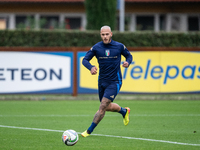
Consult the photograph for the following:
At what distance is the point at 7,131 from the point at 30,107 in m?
5.21

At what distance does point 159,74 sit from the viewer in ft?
56.5

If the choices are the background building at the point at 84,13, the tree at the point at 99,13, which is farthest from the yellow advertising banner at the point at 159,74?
the background building at the point at 84,13

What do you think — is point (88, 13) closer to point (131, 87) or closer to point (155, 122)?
point (131, 87)

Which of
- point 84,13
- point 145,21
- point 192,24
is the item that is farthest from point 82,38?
point 192,24

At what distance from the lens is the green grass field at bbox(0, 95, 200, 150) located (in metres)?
7.68

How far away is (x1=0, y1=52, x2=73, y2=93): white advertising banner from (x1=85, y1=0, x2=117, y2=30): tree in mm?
7220

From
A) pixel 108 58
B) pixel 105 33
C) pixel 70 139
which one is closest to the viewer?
pixel 70 139

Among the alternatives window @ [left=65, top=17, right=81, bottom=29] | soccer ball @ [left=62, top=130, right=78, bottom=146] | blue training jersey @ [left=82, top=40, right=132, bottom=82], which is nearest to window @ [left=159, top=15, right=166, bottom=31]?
window @ [left=65, top=17, right=81, bottom=29]

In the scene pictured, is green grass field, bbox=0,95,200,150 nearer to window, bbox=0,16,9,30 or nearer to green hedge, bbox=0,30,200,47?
green hedge, bbox=0,30,200,47

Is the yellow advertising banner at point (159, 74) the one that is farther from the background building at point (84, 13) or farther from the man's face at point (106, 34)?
the background building at point (84, 13)

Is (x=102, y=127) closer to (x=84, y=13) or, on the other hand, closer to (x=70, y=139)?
(x=70, y=139)

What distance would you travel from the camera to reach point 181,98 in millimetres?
17547

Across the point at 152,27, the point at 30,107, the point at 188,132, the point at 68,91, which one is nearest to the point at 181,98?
the point at 68,91

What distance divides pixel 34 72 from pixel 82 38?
5.11 metres
